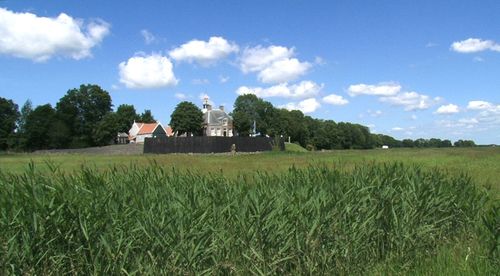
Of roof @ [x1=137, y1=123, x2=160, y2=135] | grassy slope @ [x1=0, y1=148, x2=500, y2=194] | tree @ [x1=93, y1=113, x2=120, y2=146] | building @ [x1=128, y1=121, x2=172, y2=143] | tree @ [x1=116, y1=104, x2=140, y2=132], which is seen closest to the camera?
grassy slope @ [x1=0, y1=148, x2=500, y2=194]

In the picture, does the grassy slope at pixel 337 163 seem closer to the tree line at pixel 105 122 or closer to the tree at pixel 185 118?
the tree line at pixel 105 122

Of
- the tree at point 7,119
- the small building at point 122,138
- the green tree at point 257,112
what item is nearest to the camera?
the tree at point 7,119

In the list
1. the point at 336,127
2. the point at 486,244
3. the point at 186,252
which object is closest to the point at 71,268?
the point at 186,252

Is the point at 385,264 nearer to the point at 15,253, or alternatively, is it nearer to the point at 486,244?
the point at 486,244

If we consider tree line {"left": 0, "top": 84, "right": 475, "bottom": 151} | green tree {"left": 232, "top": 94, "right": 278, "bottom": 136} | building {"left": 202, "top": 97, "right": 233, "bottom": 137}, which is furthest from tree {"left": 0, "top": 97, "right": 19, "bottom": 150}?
green tree {"left": 232, "top": 94, "right": 278, "bottom": 136}

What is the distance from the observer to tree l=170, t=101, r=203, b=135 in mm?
118188

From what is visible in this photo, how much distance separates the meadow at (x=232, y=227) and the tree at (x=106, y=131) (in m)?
112

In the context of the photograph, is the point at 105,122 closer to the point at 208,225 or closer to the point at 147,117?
the point at 147,117

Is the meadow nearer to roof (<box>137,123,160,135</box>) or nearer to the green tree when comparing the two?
roof (<box>137,123,160,135</box>)

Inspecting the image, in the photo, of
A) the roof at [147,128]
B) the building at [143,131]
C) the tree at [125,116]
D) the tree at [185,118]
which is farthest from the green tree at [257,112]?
the tree at [125,116]

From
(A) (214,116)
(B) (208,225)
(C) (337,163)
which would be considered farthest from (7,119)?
(B) (208,225)

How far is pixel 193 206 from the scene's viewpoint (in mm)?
5168

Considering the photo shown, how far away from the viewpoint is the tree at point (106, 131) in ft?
377

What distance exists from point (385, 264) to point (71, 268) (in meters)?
3.06
